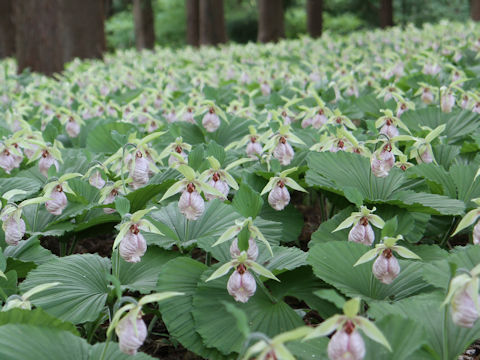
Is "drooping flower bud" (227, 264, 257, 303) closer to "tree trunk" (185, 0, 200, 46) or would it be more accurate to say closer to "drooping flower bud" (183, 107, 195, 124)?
"drooping flower bud" (183, 107, 195, 124)

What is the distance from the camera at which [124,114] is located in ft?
14.9

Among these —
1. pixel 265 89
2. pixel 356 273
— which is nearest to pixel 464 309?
pixel 356 273

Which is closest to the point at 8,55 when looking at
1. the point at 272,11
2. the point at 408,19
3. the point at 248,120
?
the point at 272,11

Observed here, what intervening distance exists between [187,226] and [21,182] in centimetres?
106

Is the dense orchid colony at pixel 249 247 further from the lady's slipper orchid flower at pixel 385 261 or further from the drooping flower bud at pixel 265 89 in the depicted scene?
the drooping flower bud at pixel 265 89

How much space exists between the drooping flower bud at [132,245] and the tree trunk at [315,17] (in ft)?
50.6

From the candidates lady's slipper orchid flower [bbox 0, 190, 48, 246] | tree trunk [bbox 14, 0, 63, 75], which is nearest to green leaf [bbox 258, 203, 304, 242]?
lady's slipper orchid flower [bbox 0, 190, 48, 246]

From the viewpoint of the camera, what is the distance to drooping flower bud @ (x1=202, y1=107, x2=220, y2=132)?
3475 millimetres

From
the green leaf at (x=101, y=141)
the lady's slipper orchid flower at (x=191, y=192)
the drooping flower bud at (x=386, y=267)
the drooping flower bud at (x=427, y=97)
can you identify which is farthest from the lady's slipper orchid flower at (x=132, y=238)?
the drooping flower bud at (x=427, y=97)

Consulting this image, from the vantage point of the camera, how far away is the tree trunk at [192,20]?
55.1 ft

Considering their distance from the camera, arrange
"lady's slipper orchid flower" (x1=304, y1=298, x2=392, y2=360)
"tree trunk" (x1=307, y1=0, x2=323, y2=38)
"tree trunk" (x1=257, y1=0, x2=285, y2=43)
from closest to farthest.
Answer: "lady's slipper orchid flower" (x1=304, y1=298, x2=392, y2=360) < "tree trunk" (x1=257, y1=0, x2=285, y2=43) < "tree trunk" (x1=307, y1=0, x2=323, y2=38)

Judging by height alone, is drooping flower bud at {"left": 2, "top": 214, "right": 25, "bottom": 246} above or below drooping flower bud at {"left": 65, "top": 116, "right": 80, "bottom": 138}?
below

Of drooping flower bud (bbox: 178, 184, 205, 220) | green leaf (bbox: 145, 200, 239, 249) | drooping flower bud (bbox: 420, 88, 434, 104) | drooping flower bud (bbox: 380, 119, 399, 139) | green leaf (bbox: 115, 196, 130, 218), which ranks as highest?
drooping flower bud (bbox: 420, 88, 434, 104)

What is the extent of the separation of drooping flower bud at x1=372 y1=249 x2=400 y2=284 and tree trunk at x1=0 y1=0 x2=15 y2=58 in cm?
1526
